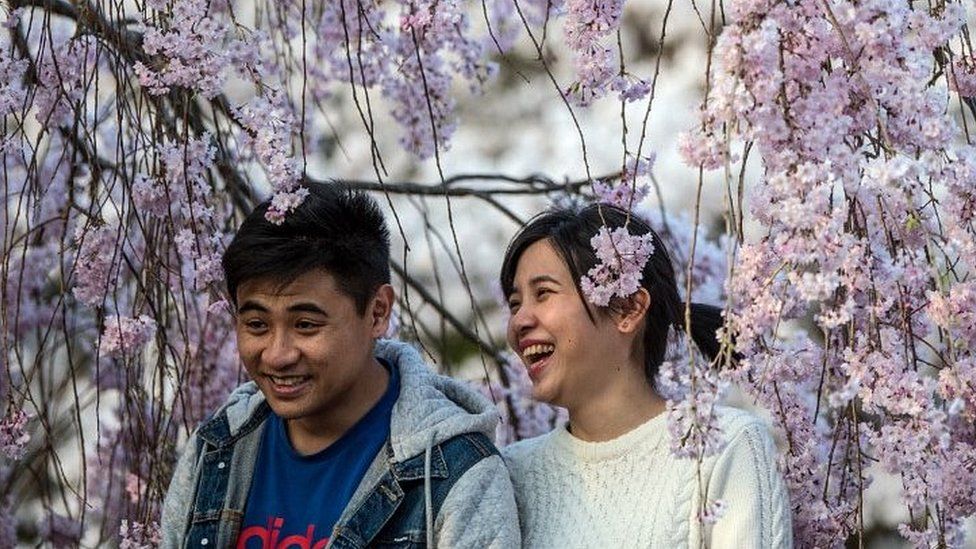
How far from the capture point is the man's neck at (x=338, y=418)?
6.68 ft

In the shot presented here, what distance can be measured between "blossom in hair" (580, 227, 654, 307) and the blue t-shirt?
0.32m

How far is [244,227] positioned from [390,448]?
33 cm

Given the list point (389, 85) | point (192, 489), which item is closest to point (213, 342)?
point (389, 85)

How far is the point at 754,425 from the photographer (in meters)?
1.98

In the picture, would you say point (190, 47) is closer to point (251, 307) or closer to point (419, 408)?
point (251, 307)

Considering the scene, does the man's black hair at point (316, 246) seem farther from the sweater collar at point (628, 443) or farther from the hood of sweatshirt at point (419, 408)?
the sweater collar at point (628, 443)

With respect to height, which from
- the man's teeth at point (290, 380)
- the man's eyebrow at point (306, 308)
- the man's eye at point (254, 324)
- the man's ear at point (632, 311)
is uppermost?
the man's ear at point (632, 311)

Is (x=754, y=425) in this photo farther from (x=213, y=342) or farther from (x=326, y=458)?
(x=213, y=342)

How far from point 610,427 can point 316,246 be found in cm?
43

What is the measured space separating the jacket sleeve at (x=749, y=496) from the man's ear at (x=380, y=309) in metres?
0.46

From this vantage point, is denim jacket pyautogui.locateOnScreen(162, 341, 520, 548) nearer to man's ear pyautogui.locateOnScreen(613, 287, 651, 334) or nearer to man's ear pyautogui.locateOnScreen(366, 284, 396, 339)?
man's ear pyautogui.locateOnScreen(366, 284, 396, 339)

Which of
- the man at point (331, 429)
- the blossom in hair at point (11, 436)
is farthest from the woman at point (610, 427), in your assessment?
the blossom in hair at point (11, 436)

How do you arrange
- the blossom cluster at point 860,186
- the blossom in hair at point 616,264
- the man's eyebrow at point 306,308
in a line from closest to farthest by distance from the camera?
the blossom cluster at point 860,186 → the blossom in hair at point 616,264 → the man's eyebrow at point 306,308

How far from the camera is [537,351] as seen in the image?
204 cm
